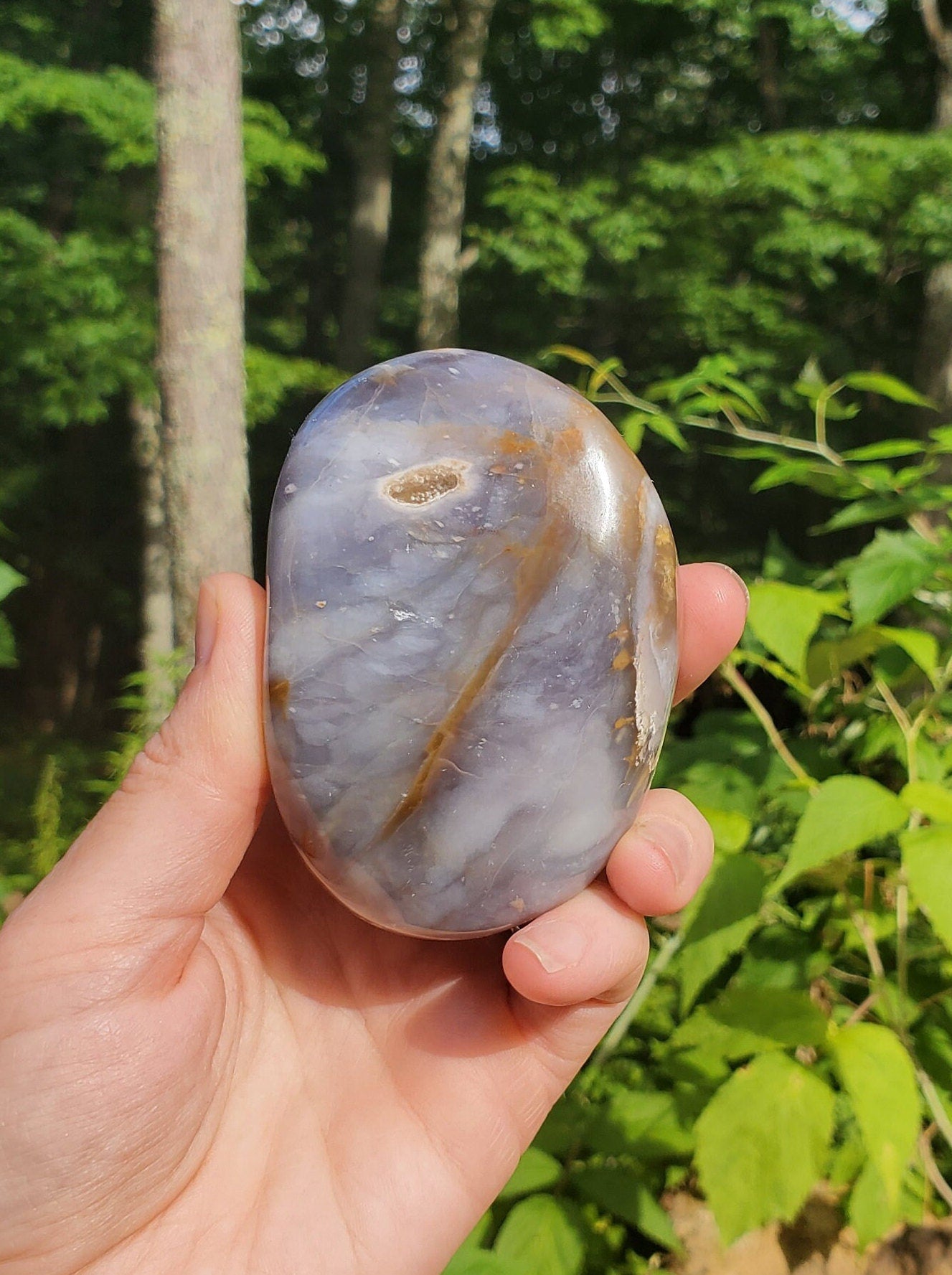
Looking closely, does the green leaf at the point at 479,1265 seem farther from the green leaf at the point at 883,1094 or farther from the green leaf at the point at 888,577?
the green leaf at the point at 888,577

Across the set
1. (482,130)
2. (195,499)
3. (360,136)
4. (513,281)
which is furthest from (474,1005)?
(482,130)

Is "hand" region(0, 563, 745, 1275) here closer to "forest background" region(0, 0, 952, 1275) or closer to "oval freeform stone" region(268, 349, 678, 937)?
"oval freeform stone" region(268, 349, 678, 937)

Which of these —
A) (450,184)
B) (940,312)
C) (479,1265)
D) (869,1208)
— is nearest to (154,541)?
(450,184)

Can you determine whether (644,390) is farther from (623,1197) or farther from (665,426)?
(623,1197)

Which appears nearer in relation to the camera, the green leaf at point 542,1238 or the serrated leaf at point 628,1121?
the green leaf at point 542,1238

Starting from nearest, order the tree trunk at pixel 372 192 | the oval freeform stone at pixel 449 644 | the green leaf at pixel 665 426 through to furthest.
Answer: the oval freeform stone at pixel 449 644
the green leaf at pixel 665 426
the tree trunk at pixel 372 192

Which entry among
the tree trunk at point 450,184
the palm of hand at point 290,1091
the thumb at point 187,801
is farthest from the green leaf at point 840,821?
the tree trunk at point 450,184

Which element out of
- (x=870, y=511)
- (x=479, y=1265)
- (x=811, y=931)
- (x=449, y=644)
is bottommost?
(x=479, y=1265)
